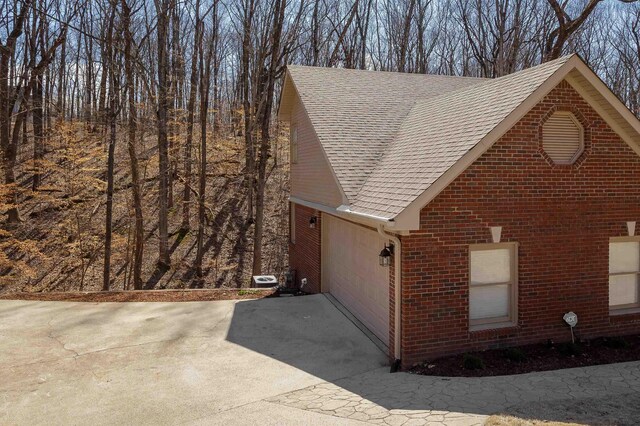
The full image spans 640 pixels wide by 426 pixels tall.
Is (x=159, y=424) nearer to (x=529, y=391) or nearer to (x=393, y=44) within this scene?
(x=529, y=391)

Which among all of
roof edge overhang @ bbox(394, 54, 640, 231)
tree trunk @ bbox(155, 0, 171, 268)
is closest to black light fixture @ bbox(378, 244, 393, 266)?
roof edge overhang @ bbox(394, 54, 640, 231)

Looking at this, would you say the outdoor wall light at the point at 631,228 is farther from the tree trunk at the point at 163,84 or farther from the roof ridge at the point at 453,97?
the tree trunk at the point at 163,84

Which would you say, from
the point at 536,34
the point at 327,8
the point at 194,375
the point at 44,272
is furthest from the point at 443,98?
the point at 536,34

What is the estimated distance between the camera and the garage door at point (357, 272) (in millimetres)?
8812

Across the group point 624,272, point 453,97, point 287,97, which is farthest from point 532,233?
point 287,97

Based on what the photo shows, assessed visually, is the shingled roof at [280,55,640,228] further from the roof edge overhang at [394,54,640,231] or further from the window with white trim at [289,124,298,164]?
the window with white trim at [289,124,298,164]

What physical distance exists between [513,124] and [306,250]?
7.76 meters

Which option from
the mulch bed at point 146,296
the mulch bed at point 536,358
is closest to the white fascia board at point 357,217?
the mulch bed at point 536,358

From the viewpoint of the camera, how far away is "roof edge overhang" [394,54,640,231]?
7.28 m

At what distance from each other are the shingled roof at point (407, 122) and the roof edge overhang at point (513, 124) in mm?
17

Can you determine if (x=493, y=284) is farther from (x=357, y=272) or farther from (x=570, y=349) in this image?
(x=357, y=272)

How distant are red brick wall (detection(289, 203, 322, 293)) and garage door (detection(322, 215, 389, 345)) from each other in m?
0.29

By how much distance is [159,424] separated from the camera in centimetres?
577

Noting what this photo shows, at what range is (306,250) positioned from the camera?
14367mm
